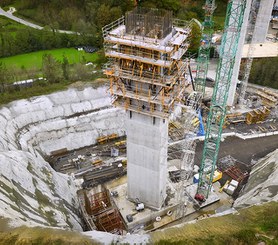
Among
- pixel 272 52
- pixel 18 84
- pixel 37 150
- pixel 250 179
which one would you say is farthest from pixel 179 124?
pixel 272 52

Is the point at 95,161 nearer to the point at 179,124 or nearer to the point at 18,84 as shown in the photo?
the point at 179,124

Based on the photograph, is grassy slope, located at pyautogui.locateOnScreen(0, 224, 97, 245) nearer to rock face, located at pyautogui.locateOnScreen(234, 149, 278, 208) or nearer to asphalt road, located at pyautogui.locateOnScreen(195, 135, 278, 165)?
rock face, located at pyautogui.locateOnScreen(234, 149, 278, 208)

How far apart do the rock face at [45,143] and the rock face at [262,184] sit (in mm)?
19299

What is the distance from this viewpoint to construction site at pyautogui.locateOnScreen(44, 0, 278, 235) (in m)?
28.6

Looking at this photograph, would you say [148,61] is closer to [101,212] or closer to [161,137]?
[161,137]

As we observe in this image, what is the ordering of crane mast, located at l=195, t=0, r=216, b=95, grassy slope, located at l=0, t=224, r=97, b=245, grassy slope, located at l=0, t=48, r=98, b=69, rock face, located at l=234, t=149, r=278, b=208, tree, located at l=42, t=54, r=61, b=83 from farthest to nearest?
1. grassy slope, located at l=0, t=48, r=98, b=69
2. tree, located at l=42, t=54, r=61, b=83
3. crane mast, located at l=195, t=0, r=216, b=95
4. rock face, located at l=234, t=149, r=278, b=208
5. grassy slope, located at l=0, t=224, r=97, b=245

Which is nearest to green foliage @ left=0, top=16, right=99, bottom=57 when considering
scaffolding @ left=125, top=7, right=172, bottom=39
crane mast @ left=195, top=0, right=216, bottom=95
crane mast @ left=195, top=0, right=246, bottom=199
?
crane mast @ left=195, top=0, right=216, bottom=95

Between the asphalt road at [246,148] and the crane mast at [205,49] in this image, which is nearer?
the crane mast at [205,49]

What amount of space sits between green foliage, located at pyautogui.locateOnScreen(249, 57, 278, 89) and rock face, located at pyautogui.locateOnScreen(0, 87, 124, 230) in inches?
1191

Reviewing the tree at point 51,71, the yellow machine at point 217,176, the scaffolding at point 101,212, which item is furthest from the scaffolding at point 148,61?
the tree at point 51,71

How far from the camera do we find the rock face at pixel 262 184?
110ft

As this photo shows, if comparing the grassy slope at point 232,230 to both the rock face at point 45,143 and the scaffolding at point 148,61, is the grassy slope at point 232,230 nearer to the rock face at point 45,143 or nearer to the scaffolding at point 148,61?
the scaffolding at point 148,61

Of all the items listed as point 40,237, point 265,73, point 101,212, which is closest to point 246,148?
point 265,73

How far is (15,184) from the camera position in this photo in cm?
3309
